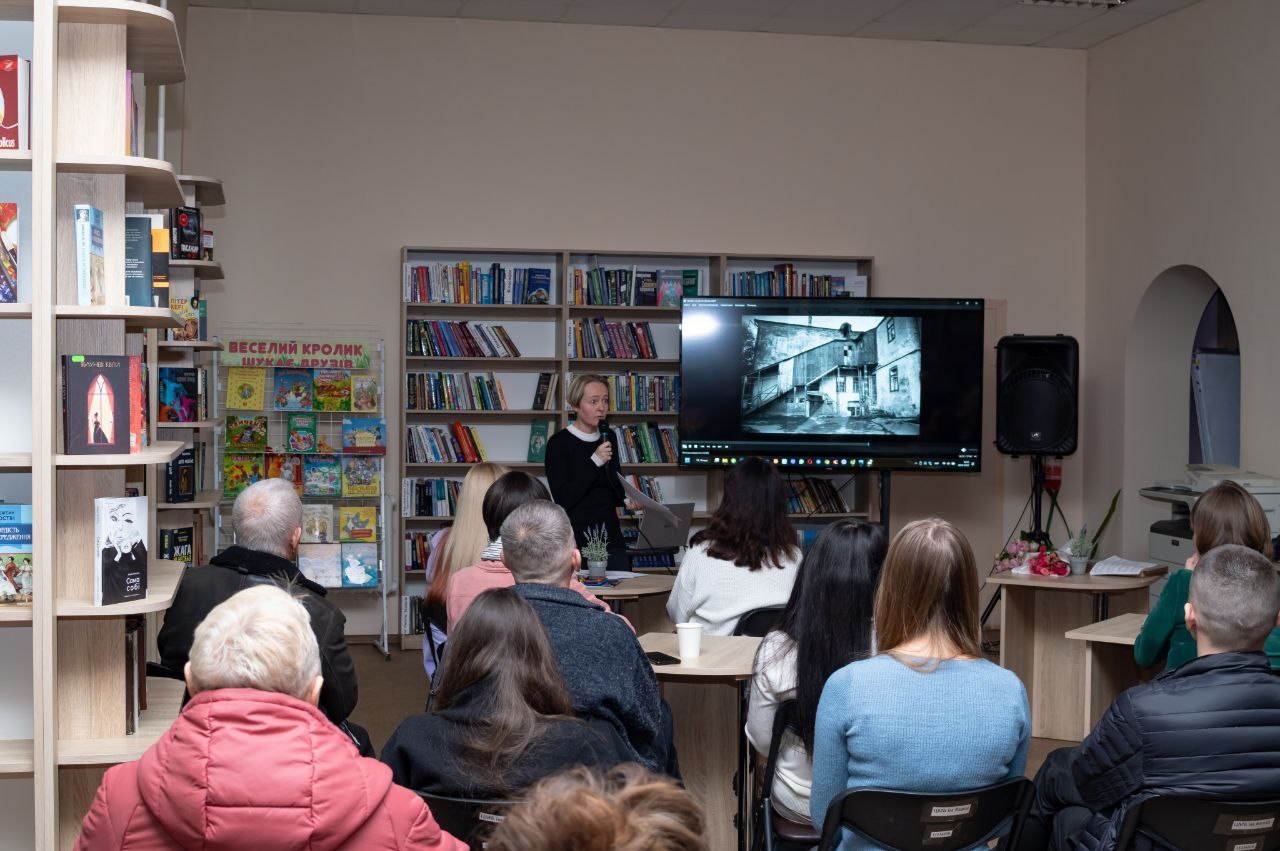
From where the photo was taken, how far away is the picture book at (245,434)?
6.86 metres

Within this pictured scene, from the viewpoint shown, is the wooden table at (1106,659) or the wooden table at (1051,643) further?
the wooden table at (1051,643)

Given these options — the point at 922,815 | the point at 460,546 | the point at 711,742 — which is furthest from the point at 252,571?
the point at 922,815

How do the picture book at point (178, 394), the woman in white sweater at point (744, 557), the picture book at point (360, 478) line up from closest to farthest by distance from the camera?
the woman in white sweater at point (744, 557), the picture book at point (178, 394), the picture book at point (360, 478)

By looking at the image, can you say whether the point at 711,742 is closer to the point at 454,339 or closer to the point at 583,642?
the point at 583,642

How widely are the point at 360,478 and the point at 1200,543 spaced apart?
450 centimetres

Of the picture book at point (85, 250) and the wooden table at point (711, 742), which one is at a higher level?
the picture book at point (85, 250)

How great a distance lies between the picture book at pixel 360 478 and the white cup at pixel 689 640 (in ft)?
12.5

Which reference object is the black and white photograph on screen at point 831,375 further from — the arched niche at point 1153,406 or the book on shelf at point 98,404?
the book on shelf at point 98,404

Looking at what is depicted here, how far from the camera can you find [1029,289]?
799 centimetres

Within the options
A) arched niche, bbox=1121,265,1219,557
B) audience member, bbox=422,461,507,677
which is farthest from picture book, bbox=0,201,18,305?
arched niche, bbox=1121,265,1219,557

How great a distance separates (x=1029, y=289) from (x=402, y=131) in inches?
157

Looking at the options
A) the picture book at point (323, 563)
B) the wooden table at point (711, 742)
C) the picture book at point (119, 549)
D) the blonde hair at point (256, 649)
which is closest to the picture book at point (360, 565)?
the picture book at point (323, 563)

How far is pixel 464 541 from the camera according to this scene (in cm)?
392

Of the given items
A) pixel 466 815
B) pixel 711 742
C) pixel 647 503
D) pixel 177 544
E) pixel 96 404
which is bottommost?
pixel 711 742
